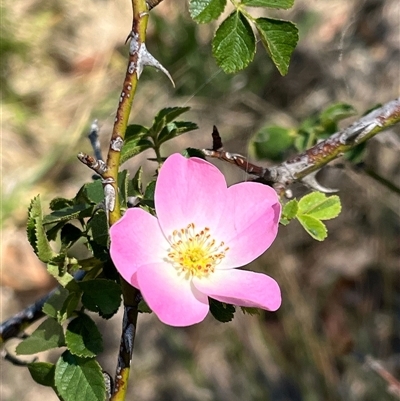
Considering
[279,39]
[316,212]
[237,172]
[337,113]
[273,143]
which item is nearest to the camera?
[279,39]

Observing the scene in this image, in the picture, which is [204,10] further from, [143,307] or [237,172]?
[237,172]

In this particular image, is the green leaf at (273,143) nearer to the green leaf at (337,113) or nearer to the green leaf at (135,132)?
the green leaf at (337,113)

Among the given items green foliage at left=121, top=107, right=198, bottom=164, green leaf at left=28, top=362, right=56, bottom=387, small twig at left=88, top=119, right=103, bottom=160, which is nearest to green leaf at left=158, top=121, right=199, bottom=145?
green foliage at left=121, top=107, right=198, bottom=164

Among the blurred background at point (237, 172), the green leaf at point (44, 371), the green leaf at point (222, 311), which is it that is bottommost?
the blurred background at point (237, 172)

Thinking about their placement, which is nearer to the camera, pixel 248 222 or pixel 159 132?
pixel 248 222

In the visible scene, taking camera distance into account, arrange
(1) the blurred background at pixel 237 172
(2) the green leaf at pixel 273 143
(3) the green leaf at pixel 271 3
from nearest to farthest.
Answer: (3) the green leaf at pixel 271 3, (2) the green leaf at pixel 273 143, (1) the blurred background at pixel 237 172

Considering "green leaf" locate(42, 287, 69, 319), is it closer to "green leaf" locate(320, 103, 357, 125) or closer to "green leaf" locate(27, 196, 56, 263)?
"green leaf" locate(27, 196, 56, 263)

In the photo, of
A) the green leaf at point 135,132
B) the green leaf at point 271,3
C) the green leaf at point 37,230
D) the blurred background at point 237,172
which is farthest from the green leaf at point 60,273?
the blurred background at point 237,172

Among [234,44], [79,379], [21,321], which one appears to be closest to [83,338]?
[79,379]
